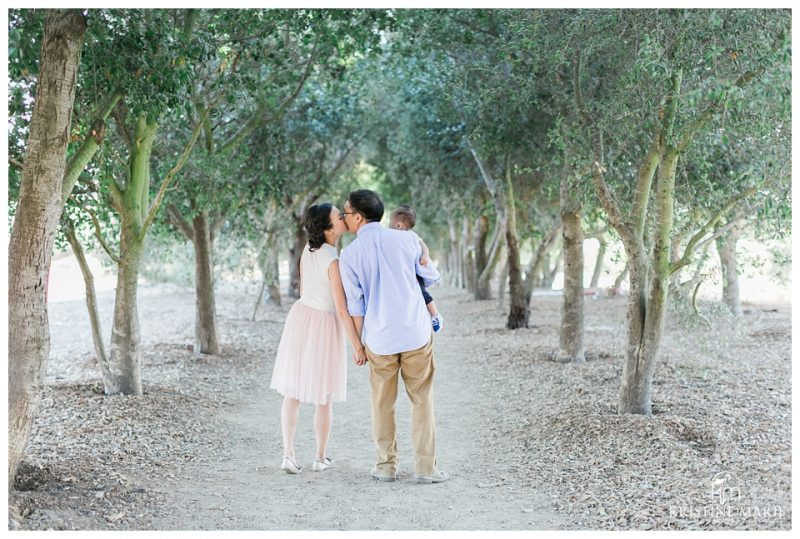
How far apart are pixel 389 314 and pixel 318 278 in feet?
2.27

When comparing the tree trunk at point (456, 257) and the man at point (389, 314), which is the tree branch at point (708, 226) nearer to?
the man at point (389, 314)

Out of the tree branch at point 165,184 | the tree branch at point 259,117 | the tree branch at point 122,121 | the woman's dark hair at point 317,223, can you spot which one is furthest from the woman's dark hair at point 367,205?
the tree branch at point 259,117

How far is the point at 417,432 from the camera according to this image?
574cm

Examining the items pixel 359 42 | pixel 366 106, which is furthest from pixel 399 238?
pixel 366 106

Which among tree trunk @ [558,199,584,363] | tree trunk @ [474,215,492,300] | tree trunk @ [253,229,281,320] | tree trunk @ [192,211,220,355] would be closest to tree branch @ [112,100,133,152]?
tree trunk @ [192,211,220,355]

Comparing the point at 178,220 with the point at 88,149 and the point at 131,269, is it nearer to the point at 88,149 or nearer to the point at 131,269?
the point at 131,269

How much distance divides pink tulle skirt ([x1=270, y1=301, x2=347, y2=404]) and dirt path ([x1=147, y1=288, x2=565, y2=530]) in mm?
632

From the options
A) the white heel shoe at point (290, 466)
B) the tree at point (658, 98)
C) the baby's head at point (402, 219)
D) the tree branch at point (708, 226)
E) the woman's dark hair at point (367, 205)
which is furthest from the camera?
the tree branch at point (708, 226)

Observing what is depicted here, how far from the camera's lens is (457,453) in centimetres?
700

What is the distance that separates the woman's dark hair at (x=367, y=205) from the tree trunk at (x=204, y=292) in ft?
23.8

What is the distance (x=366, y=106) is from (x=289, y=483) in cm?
1623

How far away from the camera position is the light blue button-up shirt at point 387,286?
558 centimetres

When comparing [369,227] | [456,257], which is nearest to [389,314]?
[369,227]

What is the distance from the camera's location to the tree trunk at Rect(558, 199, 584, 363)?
12.0 metres
